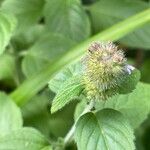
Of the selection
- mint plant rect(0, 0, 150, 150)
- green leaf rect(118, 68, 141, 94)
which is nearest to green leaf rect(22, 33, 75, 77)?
mint plant rect(0, 0, 150, 150)

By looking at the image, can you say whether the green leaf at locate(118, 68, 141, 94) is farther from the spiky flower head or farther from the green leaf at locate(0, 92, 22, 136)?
the green leaf at locate(0, 92, 22, 136)

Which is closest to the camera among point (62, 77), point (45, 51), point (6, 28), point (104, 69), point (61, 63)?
point (104, 69)

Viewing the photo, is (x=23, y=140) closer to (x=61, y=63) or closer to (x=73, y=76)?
(x=73, y=76)

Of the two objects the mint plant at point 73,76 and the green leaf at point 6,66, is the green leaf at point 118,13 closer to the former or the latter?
the mint plant at point 73,76

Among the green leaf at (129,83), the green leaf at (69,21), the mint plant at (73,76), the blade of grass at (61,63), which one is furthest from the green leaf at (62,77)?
the green leaf at (69,21)

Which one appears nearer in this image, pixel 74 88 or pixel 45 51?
pixel 74 88

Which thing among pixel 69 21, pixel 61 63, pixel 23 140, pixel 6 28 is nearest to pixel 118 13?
pixel 69 21

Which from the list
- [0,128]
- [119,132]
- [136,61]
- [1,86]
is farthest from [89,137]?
[136,61]

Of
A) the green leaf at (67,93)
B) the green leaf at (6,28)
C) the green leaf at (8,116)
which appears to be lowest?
the green leaf at (8,116)
